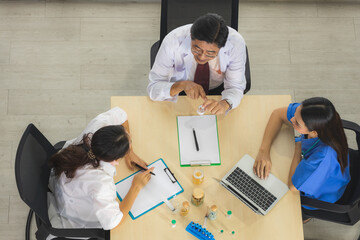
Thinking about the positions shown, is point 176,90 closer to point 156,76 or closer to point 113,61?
point 156,76

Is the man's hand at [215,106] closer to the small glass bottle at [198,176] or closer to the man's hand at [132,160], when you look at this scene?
the small glass bottle at [198,176]

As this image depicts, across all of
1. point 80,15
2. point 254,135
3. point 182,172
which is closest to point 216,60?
point 254,135

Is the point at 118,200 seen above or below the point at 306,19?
below

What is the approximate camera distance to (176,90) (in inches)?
77.8

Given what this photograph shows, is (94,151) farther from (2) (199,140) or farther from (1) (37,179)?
(2) (199,140)

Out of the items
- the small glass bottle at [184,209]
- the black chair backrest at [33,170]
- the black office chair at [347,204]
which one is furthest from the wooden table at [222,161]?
the black chair backrest at [33,170]

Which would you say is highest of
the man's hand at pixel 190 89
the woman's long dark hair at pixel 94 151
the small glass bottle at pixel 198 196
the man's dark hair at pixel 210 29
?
the man's dark hair at pixel 210 29

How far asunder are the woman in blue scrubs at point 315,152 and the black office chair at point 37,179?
98cm

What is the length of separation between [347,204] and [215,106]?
35.4 inches

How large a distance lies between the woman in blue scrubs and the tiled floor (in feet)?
3.81

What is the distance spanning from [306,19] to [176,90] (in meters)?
1.94

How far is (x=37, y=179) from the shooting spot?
172 cm

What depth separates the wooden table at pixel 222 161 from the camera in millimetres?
1742

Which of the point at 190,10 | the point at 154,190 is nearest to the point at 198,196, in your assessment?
the point at 154,190
